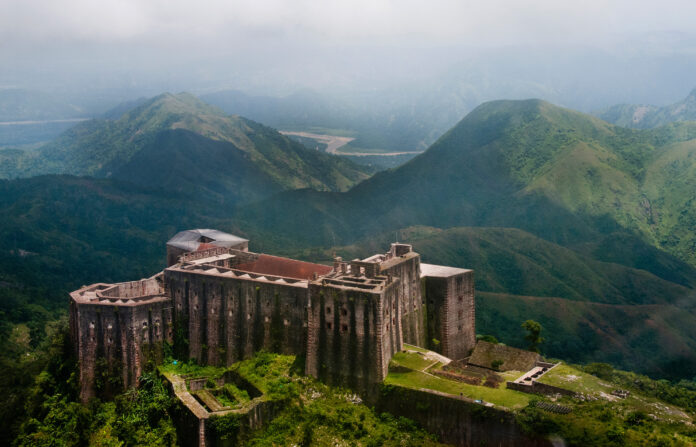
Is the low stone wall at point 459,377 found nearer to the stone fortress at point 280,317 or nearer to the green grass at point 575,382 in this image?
the stone fortress at point 280,317

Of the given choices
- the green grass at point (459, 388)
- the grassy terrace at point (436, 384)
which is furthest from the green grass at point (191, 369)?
the green grass at point (459, 388)

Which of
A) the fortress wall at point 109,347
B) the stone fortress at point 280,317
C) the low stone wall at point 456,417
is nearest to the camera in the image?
the low stone wall at point 456,417

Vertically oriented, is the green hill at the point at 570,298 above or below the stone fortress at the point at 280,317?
below

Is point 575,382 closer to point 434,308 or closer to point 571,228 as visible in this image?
point 434,308

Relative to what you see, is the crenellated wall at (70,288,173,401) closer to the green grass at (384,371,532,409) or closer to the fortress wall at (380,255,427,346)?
the fortress wall at (380,255,427,346)

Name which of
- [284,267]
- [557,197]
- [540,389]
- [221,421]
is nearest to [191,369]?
[221,421]

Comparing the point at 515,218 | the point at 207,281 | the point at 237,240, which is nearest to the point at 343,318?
the point at 207,281

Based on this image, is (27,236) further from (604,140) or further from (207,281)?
(604,140)
